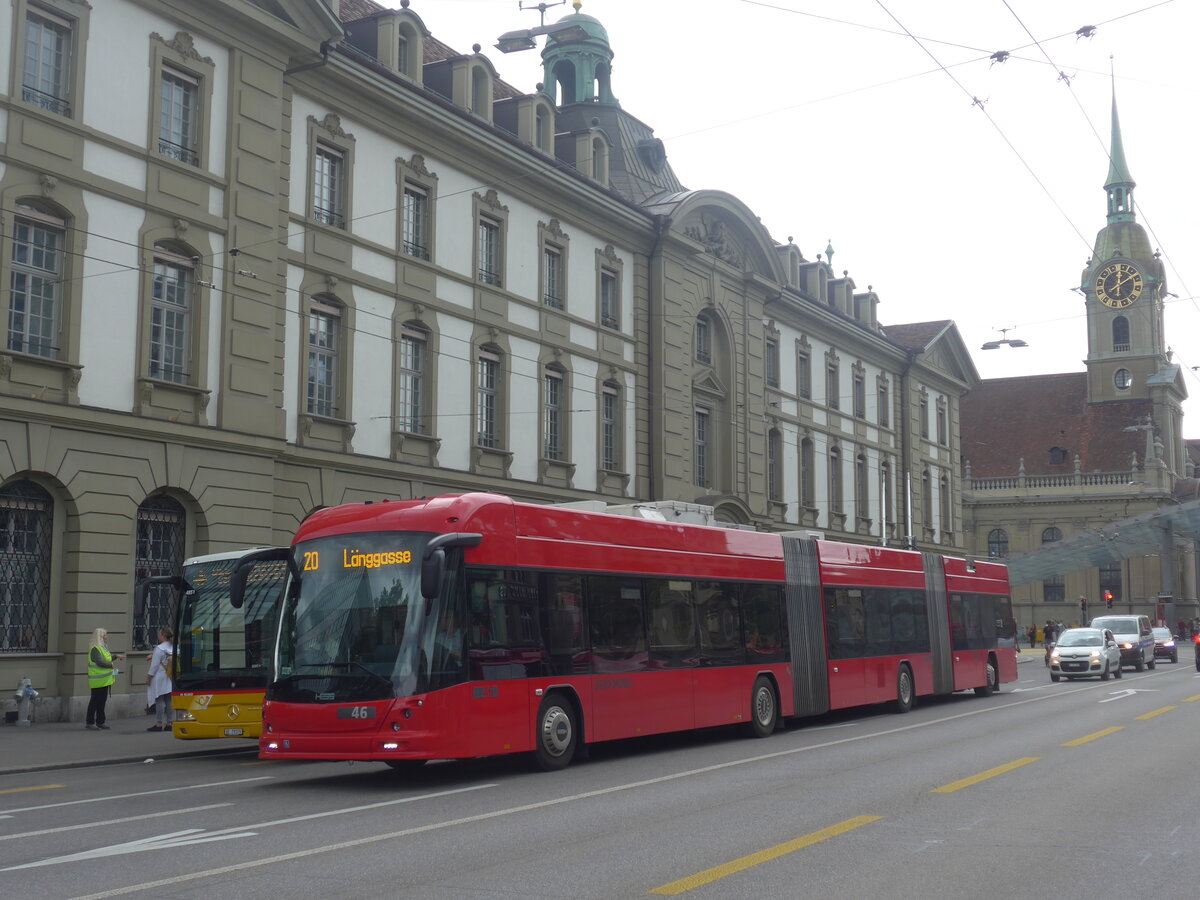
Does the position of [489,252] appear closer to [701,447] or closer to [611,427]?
[611,427]

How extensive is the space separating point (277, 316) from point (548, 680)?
12.9m

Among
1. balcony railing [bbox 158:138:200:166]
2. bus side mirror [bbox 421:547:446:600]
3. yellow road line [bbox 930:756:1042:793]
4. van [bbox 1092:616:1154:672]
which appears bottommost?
yellow road line [bbox 930:756:1042:793]

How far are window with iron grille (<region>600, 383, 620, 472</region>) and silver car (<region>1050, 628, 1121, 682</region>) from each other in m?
13.8

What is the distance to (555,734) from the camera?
51.5 feet

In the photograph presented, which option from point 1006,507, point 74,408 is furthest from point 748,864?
point 1006,507

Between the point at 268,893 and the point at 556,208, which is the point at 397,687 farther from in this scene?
the point at 556,208

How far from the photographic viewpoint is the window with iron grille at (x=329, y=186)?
27766 millimetres

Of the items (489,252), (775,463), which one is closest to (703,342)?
(775,463)

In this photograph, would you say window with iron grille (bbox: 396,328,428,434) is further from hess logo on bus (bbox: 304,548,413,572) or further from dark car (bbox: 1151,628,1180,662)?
dark car (bbox: 1151,628,1180,662)

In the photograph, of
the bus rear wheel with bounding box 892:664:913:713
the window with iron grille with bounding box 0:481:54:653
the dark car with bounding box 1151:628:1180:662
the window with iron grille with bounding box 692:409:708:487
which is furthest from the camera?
the dark car with bounding box 1151:628:1180:662

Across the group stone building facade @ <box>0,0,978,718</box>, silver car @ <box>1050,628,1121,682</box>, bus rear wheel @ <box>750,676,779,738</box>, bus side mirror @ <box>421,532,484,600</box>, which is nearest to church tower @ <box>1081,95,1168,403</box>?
silver car @ <box>1050,628,1121,682</box>

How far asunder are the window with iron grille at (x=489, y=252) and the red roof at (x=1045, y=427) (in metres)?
76.6

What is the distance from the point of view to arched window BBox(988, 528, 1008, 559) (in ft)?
330

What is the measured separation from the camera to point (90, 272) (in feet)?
73.8
